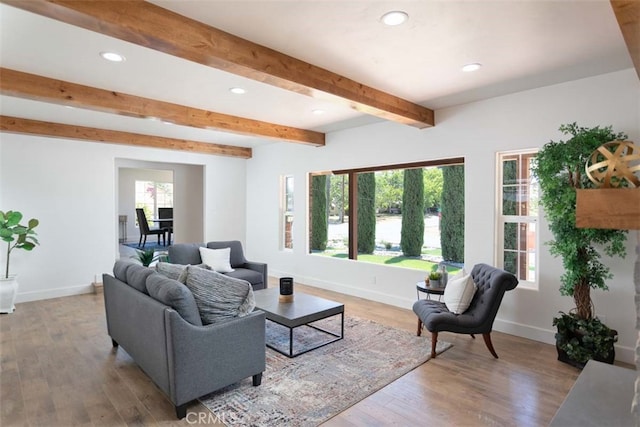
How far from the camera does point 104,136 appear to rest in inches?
215

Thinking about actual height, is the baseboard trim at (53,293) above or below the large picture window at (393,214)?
below

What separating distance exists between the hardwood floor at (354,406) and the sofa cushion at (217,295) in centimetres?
64

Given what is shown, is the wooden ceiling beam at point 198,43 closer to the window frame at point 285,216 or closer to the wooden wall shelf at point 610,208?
the wooden wall shelf at point 610,208

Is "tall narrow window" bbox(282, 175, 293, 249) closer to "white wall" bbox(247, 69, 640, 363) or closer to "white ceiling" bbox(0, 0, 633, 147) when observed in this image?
"white wall" bbox(247, 69, 640, 363)

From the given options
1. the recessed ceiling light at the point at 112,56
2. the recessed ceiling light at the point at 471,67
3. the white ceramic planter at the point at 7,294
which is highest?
the recessed ceiling light at the point at 112,56

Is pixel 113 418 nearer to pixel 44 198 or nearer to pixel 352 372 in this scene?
pixel 352 372

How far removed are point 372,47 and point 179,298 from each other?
7.63ft

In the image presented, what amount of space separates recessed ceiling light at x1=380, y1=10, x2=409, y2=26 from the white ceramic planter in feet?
18.0

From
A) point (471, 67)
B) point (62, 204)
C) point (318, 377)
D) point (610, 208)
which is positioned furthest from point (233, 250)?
point (610, 208)

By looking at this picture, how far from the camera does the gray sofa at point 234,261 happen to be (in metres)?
5.04

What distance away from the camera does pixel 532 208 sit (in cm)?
383

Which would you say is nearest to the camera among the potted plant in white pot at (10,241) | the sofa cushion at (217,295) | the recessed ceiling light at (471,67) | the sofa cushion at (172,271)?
the sofa cushion at (217,295)

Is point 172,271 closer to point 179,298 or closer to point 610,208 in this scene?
point 179,298

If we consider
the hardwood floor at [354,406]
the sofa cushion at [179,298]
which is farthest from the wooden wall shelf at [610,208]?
the sofa cushion at [179,298]
